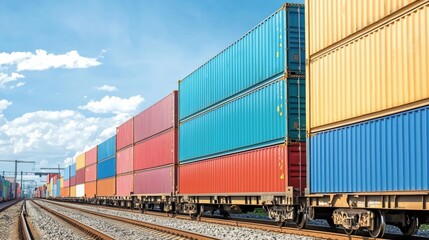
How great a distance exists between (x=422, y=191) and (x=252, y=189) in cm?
834

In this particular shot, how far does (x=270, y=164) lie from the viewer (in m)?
16.8

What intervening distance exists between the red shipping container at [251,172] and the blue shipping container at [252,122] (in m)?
0.34

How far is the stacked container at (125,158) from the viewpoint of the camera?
38.7 m

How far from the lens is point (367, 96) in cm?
1262

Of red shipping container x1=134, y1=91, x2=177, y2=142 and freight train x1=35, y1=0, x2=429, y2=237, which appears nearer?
freight train x1=35, y1=0, x2=429, y2=237

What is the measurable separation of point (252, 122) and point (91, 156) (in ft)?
148

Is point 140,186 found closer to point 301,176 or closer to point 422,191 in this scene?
point 301,176

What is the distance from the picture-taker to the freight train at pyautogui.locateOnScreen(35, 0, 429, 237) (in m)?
11.3

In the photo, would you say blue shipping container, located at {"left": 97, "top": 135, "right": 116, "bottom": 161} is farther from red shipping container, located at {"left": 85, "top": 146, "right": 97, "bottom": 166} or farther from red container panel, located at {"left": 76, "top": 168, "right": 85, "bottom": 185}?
red container panel, located at {"left": 76, "top": 168, "right": 85, "bottom": 185}

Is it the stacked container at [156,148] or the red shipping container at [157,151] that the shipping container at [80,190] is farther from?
the red shipping container at [157,151]

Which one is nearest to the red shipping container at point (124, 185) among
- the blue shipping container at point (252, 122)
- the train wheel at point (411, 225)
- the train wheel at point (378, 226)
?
the blue shipping container at point (252, 122)

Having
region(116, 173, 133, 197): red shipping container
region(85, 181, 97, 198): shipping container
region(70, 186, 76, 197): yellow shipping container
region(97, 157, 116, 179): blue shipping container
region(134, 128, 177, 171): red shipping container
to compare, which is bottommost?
region(70, 186, 76, 197): yellow shipping container

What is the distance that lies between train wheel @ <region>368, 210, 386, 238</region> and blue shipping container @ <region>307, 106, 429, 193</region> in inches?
29.2

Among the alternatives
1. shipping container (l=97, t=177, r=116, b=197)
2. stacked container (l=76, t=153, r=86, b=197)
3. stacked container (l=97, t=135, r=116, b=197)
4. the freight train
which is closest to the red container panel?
stacked container (l=76, t=153, r=86, b=197)
